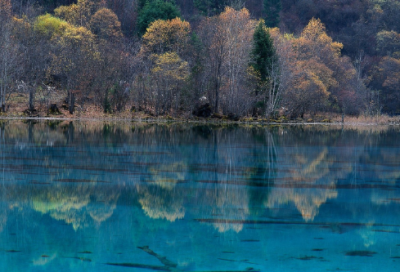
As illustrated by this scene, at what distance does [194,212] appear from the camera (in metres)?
11.3

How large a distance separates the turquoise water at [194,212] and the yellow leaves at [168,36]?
4161 centimetres

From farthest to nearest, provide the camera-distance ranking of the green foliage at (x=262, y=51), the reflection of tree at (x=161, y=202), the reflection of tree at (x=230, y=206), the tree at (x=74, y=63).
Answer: the tree at (x=74, y=63)
the green foliage at (x=262, y=51)
the reflection of tree at (x=161, y=202)
the reflection of tree at (x=230, y=206)

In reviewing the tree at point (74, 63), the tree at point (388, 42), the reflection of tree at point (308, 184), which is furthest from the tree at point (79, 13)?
the reflection of tree at point (308, 184)

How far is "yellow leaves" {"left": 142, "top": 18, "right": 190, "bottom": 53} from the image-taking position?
200 feet

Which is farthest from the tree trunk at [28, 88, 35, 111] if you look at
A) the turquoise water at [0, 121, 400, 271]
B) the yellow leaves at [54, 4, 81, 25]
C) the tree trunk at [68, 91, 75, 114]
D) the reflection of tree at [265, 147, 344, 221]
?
the reflection of tree at [265, 147, 344, 221]

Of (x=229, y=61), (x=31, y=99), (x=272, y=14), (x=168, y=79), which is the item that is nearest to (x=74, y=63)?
(x=31, y=99)

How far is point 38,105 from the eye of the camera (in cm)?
5516

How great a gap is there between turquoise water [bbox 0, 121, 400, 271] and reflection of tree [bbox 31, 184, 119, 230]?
0.02 meters

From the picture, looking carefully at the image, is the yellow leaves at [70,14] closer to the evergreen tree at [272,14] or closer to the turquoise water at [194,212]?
the evergreen tree at [272,14]

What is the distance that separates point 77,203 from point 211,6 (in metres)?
79.5

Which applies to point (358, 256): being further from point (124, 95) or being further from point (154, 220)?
point (124, 95)

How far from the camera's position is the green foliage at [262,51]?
2077 inches

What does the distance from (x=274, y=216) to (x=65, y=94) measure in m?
51.6

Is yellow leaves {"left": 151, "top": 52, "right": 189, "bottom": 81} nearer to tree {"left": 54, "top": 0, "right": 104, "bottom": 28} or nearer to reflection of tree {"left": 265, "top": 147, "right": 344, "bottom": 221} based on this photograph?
tree {"left": 54, "top": 0, "right": 104, "bottom": 28}
